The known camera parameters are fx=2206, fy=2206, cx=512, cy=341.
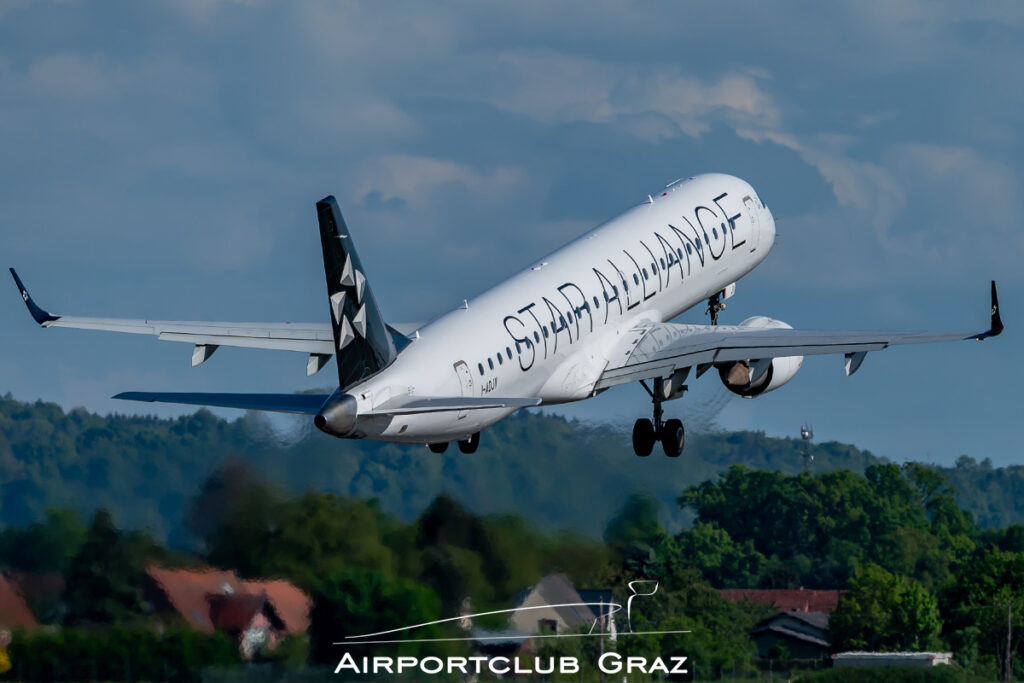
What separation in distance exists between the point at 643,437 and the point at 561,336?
5854mm

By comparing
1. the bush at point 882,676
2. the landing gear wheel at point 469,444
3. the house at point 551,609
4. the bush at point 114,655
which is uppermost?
the landing gear wheel at point 469,444

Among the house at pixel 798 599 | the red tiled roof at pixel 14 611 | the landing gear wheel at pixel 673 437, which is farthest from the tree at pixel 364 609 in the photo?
the house at pixel 798 599

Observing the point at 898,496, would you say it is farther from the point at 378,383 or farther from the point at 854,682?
the point at 378,383

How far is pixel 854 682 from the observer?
6331 cm

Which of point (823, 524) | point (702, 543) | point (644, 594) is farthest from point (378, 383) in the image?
point (823, 524)

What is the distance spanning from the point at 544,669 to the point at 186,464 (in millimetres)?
9224

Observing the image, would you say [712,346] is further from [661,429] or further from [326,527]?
[326,527]

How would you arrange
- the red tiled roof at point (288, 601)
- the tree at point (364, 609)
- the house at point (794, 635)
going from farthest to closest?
the house at point (794, 635)
the tree at point (364, 609)
the red tiled roof at point (288, 601)

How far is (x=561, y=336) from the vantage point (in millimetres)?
50688

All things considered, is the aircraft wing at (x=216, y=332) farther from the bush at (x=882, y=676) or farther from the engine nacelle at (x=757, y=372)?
the bush at (x=882, y=676)

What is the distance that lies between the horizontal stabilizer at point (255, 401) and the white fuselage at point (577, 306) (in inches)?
39.2

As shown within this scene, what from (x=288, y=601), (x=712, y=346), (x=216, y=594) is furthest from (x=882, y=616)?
(x=216, y=594)

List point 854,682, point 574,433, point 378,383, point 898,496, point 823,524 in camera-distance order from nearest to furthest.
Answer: point 378,383
point 574,433
point 854,682
point 823,524
point 898,496

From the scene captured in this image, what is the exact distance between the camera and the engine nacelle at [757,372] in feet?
183
